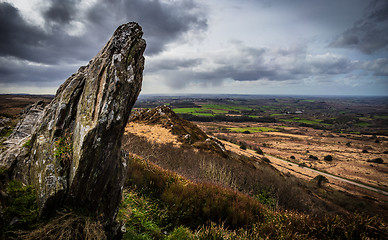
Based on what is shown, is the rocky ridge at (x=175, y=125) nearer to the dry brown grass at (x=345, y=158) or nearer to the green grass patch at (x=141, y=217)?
the green grass patch at (x=141, y=217)

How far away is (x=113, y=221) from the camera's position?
4.06 m

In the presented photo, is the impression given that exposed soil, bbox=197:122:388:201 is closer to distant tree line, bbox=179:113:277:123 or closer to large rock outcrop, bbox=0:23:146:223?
large rock outcrop, bbox=0:23:146:223

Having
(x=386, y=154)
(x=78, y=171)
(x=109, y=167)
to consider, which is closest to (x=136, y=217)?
(x=109, y=167)

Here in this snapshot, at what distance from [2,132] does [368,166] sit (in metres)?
68.0

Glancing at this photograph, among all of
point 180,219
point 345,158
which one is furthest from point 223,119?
point 180,219

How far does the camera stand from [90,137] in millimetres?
3527

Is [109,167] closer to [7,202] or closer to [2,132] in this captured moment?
[7,202]

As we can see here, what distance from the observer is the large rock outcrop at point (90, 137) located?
11.4ft

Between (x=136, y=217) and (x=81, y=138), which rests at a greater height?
(x=81, y=138)

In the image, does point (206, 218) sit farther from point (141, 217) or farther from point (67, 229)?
point (67, 229)

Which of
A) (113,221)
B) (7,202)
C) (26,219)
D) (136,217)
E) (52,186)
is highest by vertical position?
(52,186)

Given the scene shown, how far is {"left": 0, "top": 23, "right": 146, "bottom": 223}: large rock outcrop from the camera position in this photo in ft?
11.4

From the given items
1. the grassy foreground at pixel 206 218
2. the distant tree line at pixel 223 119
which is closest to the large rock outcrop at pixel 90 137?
the grassy foreground at pixel 206 218

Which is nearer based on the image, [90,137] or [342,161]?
[90,137]
